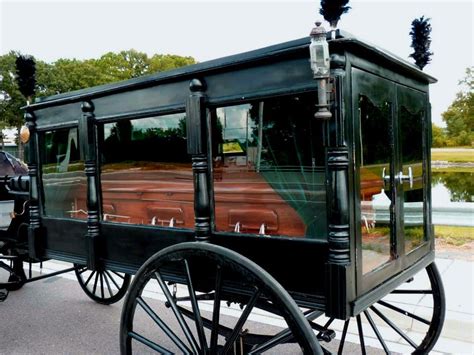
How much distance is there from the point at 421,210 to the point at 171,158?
155 centimetres

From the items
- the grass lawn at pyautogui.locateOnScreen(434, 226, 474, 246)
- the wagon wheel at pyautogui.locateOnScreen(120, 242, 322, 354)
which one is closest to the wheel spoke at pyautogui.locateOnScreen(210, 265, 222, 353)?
the wagon wheel at pyautogui.locateOnScreen(120, 242, 322, 354)

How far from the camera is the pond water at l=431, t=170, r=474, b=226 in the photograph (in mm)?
5484

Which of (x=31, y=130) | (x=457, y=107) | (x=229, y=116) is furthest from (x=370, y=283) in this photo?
(x=457, y=107)

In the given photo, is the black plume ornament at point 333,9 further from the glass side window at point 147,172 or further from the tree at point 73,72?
the tree at point 73,72

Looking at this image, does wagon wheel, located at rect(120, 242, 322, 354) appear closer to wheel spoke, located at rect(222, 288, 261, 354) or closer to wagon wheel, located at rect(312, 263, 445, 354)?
wheel spoke, located at rect(222, 288, 261, 354)

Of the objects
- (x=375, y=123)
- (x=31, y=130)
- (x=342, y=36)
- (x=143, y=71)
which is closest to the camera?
(x=342, y=36)

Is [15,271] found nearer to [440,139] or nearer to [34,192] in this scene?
[34,192]

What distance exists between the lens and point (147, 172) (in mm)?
2713

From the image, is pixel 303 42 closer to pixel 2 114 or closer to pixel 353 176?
pixel 353 176

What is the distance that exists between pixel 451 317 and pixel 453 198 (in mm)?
6953

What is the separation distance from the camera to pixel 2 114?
2617cm

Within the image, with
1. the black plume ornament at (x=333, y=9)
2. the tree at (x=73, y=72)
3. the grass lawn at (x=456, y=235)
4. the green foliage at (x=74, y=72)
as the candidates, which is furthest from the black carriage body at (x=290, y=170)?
the tree at (x=73, y=72)

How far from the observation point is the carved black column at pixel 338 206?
183 cm

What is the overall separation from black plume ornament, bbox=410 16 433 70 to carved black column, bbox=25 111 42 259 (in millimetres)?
2664
